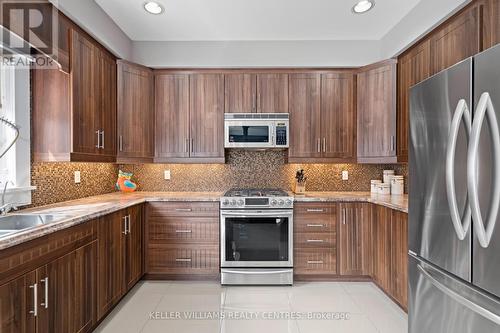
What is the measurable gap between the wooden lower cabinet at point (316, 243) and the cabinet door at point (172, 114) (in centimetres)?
155

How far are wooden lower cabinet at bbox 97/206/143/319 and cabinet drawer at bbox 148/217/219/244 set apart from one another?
160 millimetres

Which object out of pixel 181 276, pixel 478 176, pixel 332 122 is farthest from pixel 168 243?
pixel 478 176

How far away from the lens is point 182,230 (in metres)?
Answer: 3.27

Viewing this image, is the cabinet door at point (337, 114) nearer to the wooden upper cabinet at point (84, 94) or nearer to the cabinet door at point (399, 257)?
the cabinet door at point (399, 257)

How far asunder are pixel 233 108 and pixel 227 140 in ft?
1.28

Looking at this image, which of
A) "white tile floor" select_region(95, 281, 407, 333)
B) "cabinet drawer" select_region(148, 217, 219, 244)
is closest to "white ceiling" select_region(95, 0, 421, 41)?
"cabinet drawer" select_region(148, 217, 219, 244)

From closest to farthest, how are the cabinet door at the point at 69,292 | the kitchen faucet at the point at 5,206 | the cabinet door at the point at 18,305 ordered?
the cabinet door at the point at 18,305
the cabinet door at the point at 69,292
the kitchen faucet at the point at 5,206

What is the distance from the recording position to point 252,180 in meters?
3.88

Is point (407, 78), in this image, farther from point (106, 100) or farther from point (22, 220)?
point (22, 220)

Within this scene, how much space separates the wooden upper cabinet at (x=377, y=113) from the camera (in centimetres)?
321

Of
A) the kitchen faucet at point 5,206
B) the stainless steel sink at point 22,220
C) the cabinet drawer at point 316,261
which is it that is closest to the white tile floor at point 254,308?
the cabinet drawer at point 316,261

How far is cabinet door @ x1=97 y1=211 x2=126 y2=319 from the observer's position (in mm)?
2322

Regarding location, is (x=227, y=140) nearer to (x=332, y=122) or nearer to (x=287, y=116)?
(x=287, y=116)

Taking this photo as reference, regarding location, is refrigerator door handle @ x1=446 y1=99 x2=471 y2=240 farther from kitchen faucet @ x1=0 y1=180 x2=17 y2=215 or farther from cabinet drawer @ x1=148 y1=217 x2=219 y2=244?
kitchen faucet @ x1=0 y1=180 x2=17 y2=215
